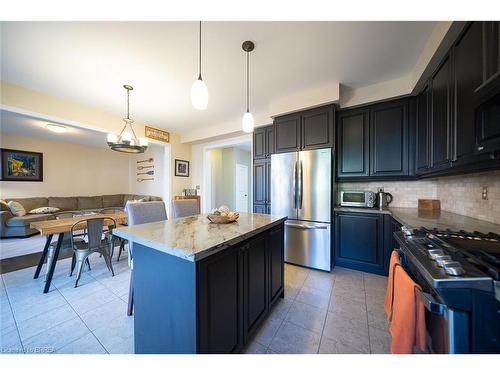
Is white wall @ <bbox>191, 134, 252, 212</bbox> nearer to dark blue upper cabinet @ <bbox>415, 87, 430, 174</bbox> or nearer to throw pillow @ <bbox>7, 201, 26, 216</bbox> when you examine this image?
dark blue upper cabinet @ <bbox>415, 87, 430, 174</bbox>

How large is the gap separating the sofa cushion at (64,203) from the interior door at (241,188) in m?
4.94

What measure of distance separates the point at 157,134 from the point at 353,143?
4130mm

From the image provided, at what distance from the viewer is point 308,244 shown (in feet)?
8.82

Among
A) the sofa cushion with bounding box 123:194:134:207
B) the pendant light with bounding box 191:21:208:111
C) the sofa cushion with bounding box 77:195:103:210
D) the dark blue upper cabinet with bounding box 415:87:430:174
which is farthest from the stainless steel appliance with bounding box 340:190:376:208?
the sofa cushion with bounding box 77:195:103:210

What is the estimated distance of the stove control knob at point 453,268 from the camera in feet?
2.32

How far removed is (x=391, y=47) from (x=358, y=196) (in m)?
1.81

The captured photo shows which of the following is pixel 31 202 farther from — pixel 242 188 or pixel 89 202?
pixel 242 188

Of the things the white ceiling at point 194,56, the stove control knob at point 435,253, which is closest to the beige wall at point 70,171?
the white ceiling at point 194,56

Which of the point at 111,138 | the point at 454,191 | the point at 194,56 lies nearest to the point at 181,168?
the point at 111,138

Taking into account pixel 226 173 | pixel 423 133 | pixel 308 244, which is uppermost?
pixel 423 133

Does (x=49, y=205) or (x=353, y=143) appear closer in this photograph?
(x=353, y=143)

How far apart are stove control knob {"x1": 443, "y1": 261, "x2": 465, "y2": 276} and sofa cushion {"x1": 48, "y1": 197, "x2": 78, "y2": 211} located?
761 cm

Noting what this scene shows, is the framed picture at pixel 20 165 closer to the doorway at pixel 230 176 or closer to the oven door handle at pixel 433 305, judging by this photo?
the doorway at pixel 230 176
